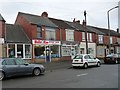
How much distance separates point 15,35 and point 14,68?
50.8 feet

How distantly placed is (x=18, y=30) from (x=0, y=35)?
16.5 ft

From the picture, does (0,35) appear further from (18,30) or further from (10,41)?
(18,30)

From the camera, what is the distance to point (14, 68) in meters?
14.4

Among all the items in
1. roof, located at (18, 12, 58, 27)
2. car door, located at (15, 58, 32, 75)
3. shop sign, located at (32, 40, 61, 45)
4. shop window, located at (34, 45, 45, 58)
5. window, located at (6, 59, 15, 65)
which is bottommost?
car door, located at (15, 58, 32, 75)

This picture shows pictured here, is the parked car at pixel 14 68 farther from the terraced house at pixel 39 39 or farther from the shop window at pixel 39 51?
the shop window at pixel 39 51

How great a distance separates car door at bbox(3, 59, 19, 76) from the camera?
1403 centimetres

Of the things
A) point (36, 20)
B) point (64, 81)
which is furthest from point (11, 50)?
point (64, 81)

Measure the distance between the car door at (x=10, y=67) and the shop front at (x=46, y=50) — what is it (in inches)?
587

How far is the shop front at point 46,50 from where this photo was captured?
1180 inches

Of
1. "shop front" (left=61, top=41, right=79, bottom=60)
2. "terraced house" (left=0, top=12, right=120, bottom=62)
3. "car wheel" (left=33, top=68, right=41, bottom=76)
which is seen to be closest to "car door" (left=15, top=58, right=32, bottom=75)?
"car wheel" (left=33, top=68, right=41, bottom=76)

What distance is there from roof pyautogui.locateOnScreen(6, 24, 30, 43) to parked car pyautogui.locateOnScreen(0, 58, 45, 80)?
492 inches

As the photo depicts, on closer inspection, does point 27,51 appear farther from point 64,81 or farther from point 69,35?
point 64,81

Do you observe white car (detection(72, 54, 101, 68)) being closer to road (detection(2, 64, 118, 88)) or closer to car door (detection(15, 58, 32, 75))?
road (detection(2, 64, 118, 88))

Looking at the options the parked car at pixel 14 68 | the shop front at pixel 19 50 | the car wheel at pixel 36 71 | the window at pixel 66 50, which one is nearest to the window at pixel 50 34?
the window at pixel 66 50
